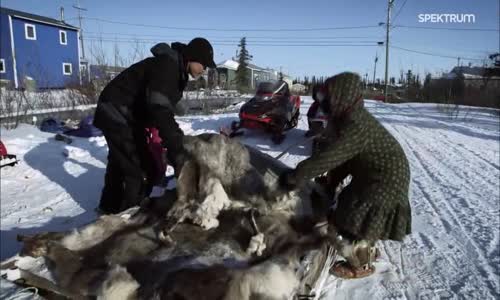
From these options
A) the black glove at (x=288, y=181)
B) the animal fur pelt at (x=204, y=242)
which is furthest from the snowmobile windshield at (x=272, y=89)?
the black glove at (x=288, y=181)

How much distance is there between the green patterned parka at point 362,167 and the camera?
2.48 m

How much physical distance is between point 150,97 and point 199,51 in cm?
58

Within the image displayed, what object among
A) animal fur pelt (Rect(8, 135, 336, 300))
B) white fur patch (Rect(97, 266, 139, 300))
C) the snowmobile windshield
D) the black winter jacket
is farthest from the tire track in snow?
the snowmobile windshield

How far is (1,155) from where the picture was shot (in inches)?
214

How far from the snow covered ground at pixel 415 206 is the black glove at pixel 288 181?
0.78 m

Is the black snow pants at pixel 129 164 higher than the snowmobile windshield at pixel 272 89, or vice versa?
the snowmobile windshield at pixel 272 89

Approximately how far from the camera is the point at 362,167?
8.63 ft

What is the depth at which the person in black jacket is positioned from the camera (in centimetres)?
317

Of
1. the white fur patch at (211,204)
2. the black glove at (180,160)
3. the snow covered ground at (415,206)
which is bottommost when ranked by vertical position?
the snow covered ground at (415,206)

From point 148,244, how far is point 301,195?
1.04 m

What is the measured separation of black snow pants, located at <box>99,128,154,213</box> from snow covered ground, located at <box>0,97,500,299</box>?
22.0 inches

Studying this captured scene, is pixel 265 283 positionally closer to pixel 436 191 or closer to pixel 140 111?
pixel 140 111

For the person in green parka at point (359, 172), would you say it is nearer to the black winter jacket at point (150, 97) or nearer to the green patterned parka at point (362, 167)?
the green patterned parka at point (362, 167)

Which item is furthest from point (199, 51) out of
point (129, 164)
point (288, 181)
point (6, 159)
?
point (6, 159)
